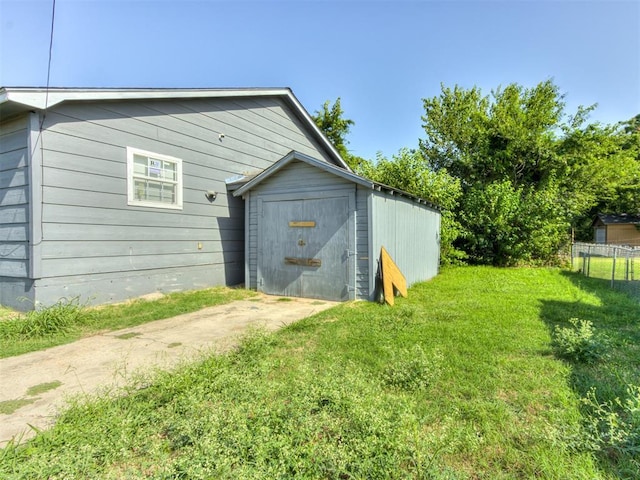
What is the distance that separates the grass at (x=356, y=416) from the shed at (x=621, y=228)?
1181 inches

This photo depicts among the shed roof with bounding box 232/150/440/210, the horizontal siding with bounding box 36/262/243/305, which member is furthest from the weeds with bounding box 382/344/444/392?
the horizontal siding with bounding box 36/262/243/305

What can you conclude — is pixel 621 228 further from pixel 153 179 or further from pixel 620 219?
pixel 153 179

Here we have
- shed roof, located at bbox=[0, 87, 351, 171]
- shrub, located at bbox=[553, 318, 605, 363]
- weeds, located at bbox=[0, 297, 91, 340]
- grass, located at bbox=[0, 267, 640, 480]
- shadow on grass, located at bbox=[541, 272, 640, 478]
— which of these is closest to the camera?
grass, located at bbox=[0, 267, 640, 480]

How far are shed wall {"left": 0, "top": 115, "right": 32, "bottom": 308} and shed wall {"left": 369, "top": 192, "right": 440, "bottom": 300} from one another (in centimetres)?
583

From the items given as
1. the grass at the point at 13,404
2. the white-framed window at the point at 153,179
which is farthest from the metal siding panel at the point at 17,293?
the grass at the point at 13,404

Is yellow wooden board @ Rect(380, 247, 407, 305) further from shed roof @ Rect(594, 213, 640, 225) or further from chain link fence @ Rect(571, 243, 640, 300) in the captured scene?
shed roof @ Rect(594, 213, 640, 225)

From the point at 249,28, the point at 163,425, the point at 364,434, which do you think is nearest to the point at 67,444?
the point at 163,425

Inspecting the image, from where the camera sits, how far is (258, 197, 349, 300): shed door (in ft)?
21.2

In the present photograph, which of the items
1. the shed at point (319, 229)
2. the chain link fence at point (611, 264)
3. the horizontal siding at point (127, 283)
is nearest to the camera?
the horizontal siding at point (127, 283)

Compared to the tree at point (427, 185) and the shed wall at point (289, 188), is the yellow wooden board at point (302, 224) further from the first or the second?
the tree at point (427, 185)

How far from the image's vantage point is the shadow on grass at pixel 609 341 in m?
2.58

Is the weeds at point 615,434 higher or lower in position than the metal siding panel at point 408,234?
lower

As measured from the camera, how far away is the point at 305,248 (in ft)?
22.4

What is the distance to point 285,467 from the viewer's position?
1720 millimetres
